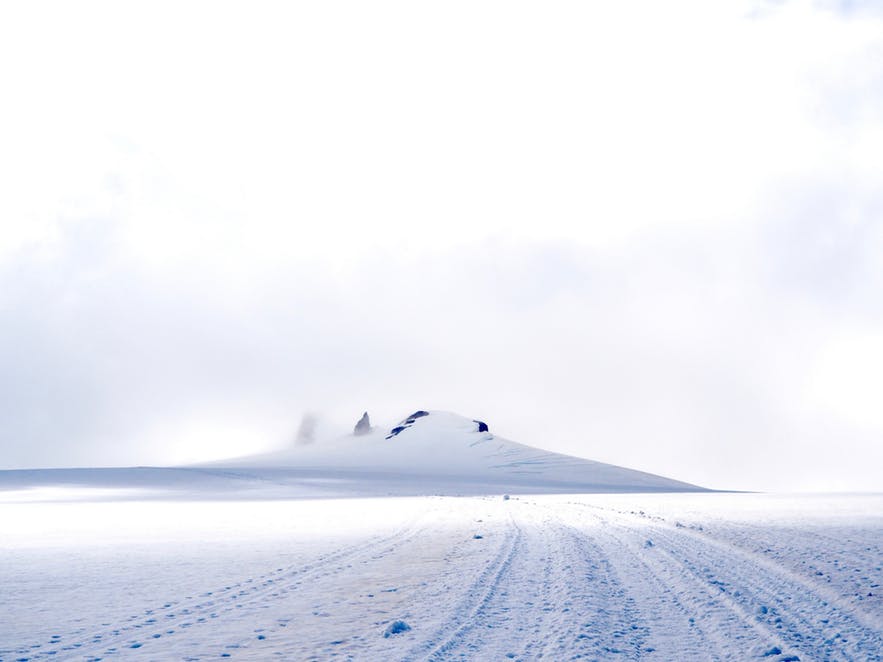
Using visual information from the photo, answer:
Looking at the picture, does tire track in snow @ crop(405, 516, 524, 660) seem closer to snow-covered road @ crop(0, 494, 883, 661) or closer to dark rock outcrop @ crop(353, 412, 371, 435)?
snow-covered road @ crop(0, 494, 883, 661)

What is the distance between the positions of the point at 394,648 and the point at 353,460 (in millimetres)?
86570

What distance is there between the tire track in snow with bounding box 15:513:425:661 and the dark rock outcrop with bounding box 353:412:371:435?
112 metres

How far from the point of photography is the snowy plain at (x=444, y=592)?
26.0 ft

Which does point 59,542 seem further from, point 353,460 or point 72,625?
point 353,460

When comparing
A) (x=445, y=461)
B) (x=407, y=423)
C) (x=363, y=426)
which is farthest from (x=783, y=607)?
(x=363, y=426)

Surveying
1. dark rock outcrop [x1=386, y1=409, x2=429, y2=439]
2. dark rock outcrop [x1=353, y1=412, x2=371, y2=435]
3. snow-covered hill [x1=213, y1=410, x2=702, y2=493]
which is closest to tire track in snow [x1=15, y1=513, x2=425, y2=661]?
snow-covered hill [x1=213, y1=410, x2=702, y2=493]

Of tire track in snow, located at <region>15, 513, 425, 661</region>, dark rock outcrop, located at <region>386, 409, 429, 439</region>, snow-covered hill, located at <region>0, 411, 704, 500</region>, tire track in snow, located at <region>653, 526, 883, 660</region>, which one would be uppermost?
dark rock outcrop, located at <region>386, 409, 429, 439</region>

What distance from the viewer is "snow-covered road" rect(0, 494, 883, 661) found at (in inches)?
312

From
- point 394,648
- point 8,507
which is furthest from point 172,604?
point 8,507

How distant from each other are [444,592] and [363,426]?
386 feet

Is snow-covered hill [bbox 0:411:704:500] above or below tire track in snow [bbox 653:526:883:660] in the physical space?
above

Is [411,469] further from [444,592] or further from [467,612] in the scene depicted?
[467,612]

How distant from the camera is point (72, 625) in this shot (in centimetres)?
893

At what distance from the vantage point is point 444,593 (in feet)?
34.8
